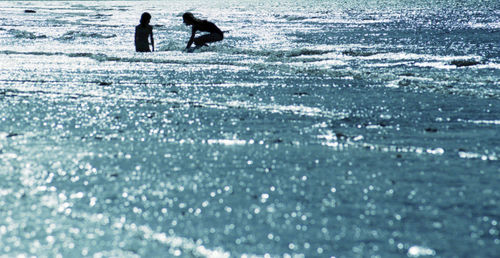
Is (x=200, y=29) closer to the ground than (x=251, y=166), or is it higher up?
closer to the ground

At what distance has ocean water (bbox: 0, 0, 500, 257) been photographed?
2893mm

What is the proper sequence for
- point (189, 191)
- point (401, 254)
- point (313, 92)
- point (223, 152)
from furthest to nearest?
point (313, 92) → point (223, 152) → point (189, 191) → point (401, 254)

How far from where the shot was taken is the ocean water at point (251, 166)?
2893mm

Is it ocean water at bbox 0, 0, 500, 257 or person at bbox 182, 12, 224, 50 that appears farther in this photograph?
person at bbox 182, 12, 224, 50

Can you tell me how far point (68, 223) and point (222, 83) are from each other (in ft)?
17.5

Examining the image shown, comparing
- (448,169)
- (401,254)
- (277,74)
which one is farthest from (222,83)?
(401,254)

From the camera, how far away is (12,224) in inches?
118

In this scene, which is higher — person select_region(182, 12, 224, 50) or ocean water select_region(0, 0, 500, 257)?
ocean water select_region(0, 0, 500, 257)

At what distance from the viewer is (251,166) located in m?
4.17

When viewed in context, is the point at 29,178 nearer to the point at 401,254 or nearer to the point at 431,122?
the point at 401,254

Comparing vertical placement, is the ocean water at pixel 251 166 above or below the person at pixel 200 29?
above

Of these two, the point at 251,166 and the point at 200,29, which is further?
the point at 200,29

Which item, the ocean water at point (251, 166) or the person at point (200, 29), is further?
the person at point (200, 29)

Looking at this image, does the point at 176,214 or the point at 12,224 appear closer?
the point at 12,224
